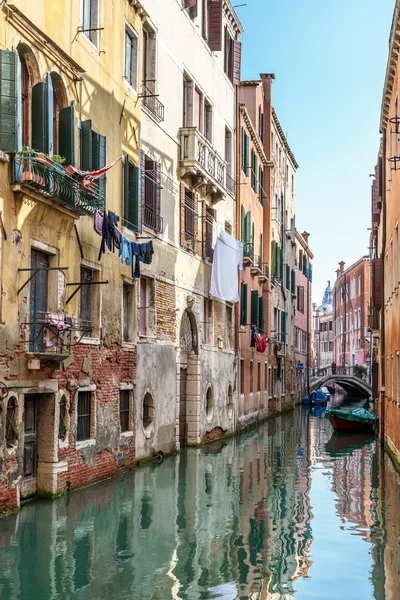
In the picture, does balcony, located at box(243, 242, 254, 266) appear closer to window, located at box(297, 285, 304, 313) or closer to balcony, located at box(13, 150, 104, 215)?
balcony, located at box(13, 150, 104, 215)

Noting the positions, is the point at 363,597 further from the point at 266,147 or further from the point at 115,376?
the point at 266,147

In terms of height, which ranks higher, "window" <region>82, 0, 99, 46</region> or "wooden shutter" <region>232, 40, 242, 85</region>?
"wooden shutter" <region>232, 40, 242, 85</region>

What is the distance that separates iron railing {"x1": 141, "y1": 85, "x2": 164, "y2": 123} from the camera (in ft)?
58.0

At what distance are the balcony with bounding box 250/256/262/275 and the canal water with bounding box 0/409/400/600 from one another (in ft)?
44.3

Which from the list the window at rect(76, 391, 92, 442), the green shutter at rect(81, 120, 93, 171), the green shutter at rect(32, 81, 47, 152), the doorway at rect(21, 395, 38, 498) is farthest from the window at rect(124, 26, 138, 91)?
the doorway at rect(21, 395, 38, 498)

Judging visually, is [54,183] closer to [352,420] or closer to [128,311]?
[128,311]

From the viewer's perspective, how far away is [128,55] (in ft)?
55.8

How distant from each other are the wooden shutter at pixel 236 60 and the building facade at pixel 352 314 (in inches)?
1326

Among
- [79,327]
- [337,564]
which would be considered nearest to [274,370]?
[79,327]

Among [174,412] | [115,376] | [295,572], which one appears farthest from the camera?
[174,412]

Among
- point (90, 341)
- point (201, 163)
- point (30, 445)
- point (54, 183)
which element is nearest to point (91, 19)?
point (54, 183)

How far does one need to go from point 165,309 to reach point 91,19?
6.75 metres

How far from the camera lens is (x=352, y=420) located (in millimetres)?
29641

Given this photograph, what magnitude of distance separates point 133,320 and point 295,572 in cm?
865
